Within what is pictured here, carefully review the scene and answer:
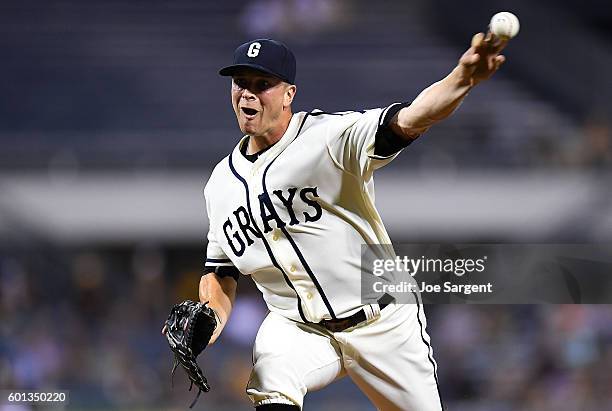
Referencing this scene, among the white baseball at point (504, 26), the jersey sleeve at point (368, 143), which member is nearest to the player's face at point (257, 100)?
the jersey sleeve at point (368, 143)

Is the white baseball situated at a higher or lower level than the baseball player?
higher

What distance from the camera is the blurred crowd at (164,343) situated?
7.22 m

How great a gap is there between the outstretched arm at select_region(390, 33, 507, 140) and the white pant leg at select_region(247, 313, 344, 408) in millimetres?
799

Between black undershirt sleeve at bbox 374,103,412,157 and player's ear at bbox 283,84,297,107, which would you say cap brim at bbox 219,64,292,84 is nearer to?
player's ear at bbox 283,84,297,107

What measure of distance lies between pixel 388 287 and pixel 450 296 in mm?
1799

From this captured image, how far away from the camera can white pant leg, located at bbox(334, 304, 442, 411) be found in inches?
128

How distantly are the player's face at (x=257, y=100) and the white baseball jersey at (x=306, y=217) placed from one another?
0.31 feet

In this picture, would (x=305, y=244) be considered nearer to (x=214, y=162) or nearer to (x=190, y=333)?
(x=190, y=333)

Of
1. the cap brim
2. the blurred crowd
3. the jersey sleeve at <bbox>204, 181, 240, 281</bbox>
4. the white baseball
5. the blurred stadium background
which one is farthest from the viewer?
the blurred stadium background

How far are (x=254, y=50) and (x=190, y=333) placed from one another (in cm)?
91

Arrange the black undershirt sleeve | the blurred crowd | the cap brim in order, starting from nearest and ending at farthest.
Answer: the black undershirt sleeve < the cap brim < the blurred crowd

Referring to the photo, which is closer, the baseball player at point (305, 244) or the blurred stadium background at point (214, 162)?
the baseball player at point (305, 244)

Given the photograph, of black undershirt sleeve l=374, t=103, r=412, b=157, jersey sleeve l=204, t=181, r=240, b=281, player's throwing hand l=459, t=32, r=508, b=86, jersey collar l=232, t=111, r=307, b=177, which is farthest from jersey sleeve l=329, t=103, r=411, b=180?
jersey sleeve l=204, t=181, r=240, b=281

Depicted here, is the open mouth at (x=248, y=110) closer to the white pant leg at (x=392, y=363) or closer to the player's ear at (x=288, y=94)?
the player's ear at (x=288, y=94)
